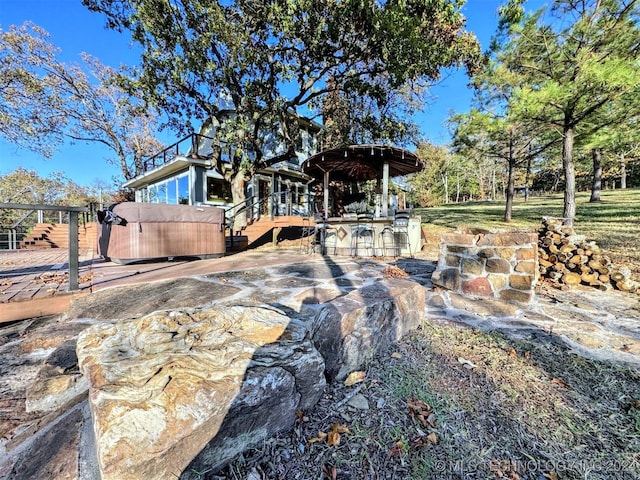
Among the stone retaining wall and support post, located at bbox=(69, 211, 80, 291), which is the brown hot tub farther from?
the stone retaining wall

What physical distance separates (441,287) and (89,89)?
19378mm

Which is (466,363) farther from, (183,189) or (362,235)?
(183,189)

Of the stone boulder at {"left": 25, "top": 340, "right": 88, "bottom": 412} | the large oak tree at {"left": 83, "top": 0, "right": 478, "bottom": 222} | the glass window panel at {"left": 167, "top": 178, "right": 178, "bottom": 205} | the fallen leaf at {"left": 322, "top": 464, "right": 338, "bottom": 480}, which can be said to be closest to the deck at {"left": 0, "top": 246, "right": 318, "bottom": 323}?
the stone boulder at {"left": 25, "top": 340, "right": 88, "bottom": 412}

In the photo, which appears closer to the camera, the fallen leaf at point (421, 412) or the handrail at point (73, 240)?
the fallen leaf at point (421, 412)

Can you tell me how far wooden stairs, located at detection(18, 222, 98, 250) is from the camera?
10373mm

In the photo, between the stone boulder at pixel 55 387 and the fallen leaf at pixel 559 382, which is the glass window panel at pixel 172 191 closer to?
the stone boulder at pixel 55 387

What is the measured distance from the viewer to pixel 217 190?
12.4 m

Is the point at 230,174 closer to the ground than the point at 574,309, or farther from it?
farther from it

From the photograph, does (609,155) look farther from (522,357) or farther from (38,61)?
(38,61)

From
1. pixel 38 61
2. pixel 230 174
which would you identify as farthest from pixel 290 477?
pixel 38 61

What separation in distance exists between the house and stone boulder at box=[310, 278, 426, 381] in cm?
809

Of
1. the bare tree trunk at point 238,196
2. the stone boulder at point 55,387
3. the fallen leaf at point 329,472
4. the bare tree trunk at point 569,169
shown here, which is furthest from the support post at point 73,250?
the bare tree trunk at point 569,169

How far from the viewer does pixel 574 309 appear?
2.96 m

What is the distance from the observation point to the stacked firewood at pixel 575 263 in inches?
147
